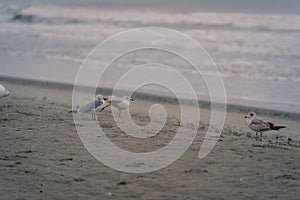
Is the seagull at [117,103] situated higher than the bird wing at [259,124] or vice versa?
the seagull at [117,103]

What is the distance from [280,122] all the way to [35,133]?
4.77 m

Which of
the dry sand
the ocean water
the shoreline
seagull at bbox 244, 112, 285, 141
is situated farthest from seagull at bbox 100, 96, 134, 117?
the ocean water

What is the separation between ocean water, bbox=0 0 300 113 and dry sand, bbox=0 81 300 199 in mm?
4702

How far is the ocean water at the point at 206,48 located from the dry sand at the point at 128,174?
4.70 metres

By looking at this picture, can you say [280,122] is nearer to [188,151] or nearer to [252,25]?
[188,151]

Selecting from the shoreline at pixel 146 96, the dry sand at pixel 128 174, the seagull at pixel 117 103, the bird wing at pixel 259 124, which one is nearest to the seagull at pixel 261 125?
the bird wing at pixel 259 124

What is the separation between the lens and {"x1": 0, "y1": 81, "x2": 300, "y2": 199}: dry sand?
4820 mm

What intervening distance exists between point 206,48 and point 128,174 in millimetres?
15862

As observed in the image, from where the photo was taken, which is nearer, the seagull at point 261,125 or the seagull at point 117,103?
the seagull at point 261,125

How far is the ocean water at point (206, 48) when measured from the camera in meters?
12.8

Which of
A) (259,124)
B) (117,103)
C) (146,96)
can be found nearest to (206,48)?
(146,96)

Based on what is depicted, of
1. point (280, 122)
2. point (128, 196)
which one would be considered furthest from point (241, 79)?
point (128, 196)

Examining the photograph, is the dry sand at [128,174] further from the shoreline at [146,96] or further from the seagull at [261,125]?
the shoreline at [146,96]

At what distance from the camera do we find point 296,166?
5.75 meters
